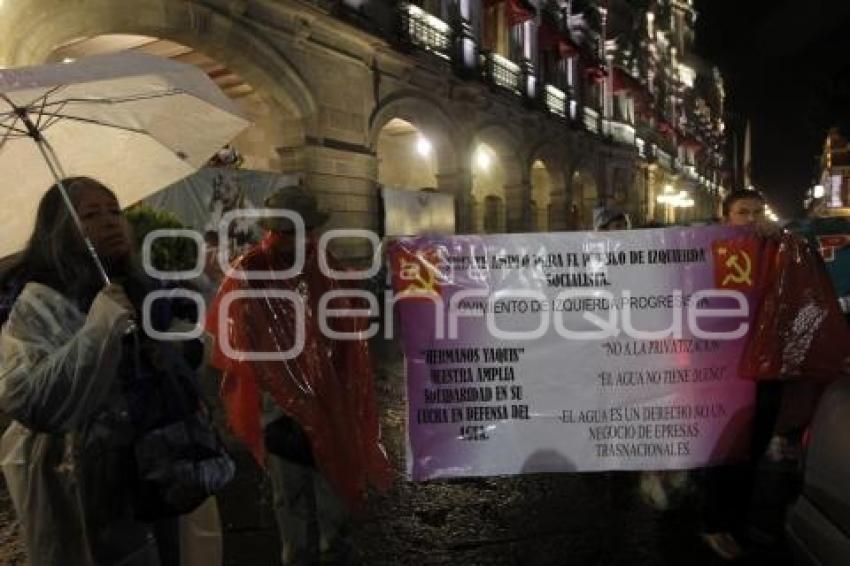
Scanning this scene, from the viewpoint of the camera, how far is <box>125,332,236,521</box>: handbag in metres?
1.94

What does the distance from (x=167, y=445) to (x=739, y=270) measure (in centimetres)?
306

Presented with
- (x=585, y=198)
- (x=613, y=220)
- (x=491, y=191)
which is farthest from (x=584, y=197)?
(x=613, y=220)

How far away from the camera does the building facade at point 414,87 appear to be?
35.1 feet

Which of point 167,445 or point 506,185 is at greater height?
point 506,185

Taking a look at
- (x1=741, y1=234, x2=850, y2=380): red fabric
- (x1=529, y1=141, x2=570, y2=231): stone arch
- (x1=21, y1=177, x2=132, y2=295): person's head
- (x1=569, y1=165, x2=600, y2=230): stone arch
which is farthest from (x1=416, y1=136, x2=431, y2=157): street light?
(x1=21, y1=177, x2=132, y2=295): person's head

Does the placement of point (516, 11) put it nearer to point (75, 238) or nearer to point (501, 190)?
point (501, 190)

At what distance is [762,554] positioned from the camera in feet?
11.9

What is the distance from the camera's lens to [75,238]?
2068mm

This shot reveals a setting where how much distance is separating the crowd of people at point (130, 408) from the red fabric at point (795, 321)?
2.26 m

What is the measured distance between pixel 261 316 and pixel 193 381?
3.03 ft

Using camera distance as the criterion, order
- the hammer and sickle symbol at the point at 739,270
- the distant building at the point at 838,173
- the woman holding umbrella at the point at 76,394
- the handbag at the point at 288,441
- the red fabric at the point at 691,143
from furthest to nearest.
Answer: the red fabric at the point at 691,143
the distant building at the point at 838,173
the hammer and sickle symbol at the point at 739,270
the handbag at the point at 288,441
the woman holding umbrella at the point at 76,394

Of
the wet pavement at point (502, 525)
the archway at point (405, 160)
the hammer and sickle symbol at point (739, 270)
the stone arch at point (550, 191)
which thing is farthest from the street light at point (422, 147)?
the hammer and sickle symbol at point (739, 270)

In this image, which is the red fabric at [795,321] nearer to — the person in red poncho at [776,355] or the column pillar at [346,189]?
the person in red poncho at [776,355]

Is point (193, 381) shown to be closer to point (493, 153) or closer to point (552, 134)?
point (493, 153)
